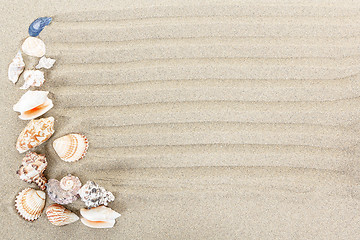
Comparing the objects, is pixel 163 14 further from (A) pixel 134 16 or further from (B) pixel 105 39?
(B) pixel 105 39

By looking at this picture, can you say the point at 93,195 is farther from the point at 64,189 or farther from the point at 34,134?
the point at 34,134

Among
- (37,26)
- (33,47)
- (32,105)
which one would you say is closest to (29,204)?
(32,105)

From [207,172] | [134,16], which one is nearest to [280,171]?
[207,172]

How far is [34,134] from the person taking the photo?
1922 millimetres

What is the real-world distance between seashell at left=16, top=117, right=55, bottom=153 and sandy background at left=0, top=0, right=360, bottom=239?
86 mm

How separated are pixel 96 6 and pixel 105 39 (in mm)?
280

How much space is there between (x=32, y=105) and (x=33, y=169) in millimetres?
457

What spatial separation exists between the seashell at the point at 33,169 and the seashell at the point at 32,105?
11.2 inches

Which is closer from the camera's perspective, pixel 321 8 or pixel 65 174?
pixel 65 174

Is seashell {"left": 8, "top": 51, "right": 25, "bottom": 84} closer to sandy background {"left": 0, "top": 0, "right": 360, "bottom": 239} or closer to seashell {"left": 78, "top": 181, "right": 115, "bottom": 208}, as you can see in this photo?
sandy background {"left": 0, "top": 0, "right": 360, "bottom": 239}

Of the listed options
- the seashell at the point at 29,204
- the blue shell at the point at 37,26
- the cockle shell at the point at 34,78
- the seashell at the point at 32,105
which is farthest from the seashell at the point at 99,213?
the blue shell at the point at 37,26

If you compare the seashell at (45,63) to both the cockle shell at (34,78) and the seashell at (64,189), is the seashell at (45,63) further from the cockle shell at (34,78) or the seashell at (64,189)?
the seashell at (64,189)

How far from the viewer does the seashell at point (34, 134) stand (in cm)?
193

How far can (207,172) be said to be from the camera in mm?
2031
